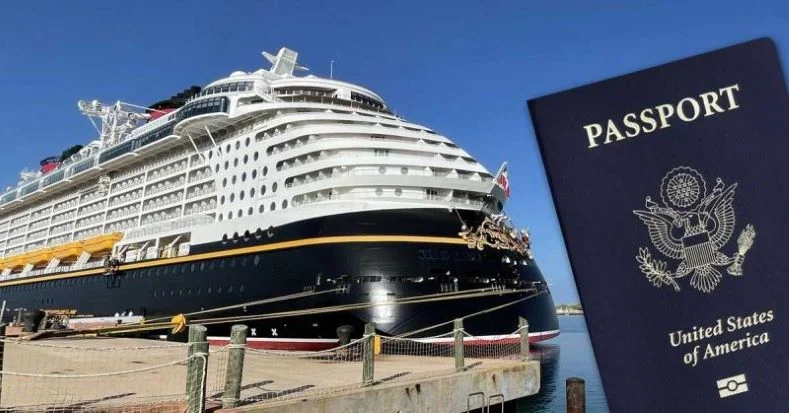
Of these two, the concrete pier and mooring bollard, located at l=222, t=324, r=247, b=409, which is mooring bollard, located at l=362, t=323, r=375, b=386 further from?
mooring bollard, located at l=222, t=324, r=247, b=409

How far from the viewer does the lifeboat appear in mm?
30891

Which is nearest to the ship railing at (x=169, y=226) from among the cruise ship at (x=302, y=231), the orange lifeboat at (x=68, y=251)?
the cruise ship at (x=302, y=231)

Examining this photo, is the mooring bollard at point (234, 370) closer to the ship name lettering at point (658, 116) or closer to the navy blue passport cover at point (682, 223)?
the navy blue passport cover at point (682, 223)

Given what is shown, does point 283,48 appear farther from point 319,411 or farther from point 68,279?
point 319,411

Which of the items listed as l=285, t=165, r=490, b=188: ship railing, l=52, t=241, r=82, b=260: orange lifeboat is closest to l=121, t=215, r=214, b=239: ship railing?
l=52, t=241, r=82, b=260: orange lifeboat

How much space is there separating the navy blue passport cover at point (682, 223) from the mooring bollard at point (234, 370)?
4.75m

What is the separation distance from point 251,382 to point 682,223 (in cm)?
720

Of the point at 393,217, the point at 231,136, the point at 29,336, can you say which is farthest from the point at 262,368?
the point at 231,136

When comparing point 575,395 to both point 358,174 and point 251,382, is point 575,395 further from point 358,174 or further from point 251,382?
point 358,174

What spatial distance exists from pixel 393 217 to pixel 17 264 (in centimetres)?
3510

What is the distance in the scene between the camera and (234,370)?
231 inches

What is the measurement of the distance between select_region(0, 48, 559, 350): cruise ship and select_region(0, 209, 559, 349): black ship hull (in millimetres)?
46

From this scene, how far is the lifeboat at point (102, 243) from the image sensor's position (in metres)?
30.9

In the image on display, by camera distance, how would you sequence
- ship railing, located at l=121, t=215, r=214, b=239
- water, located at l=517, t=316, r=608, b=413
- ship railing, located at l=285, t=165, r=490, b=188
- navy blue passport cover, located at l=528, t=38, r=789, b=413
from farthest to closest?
ship railing, located at l=121, t=215, r=214, b=239 → ship railing, located at l=285, t=165, r=490, b=188 → water, located at l=517, t=316, r=608, b=413 → navy blue passport cover, located at l=528, t=38, r=789, b=413
